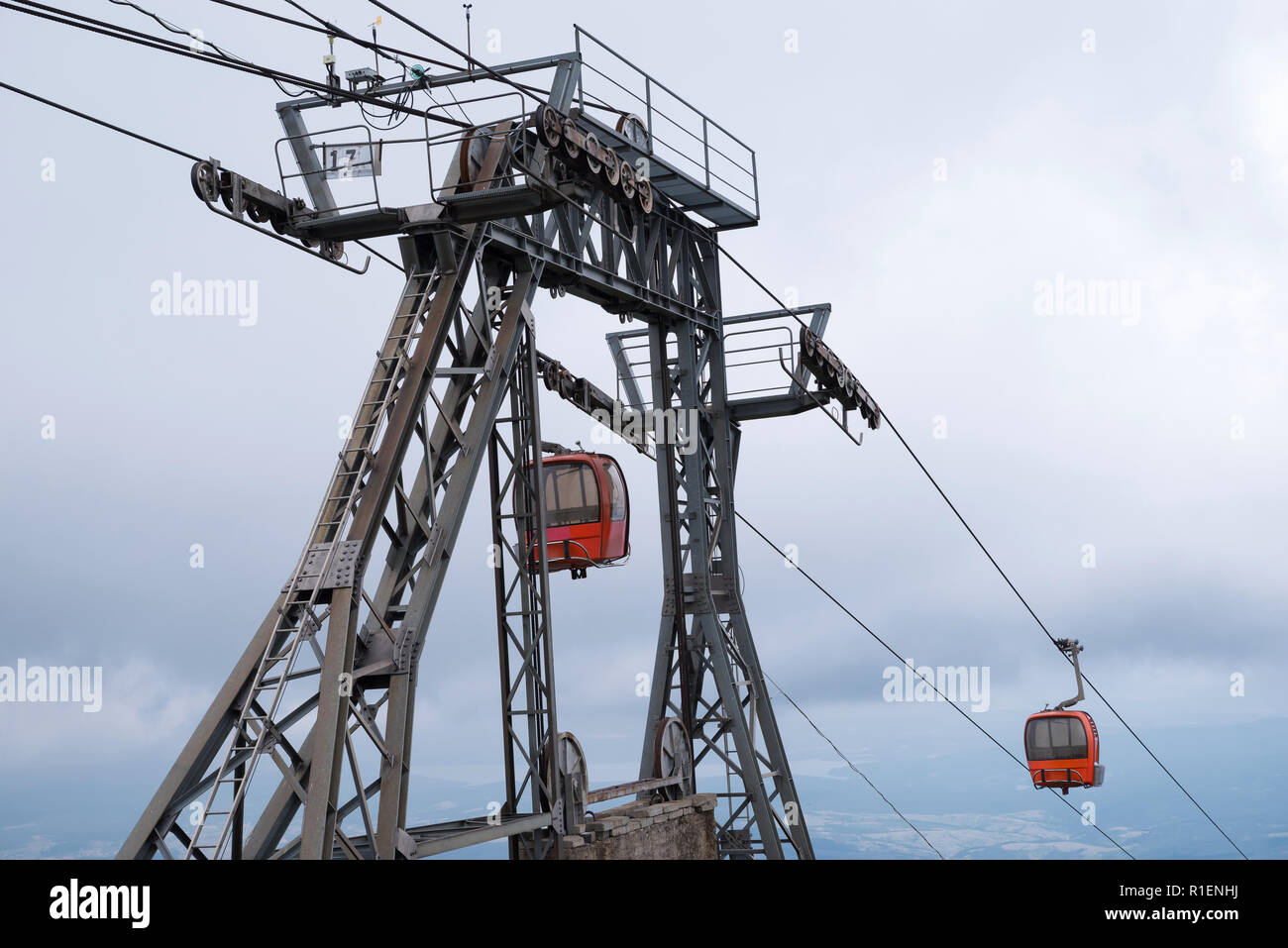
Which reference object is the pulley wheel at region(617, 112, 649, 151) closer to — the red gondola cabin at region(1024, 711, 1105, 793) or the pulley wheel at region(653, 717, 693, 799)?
the pulley wheel at region(653, 717, 693, 799)

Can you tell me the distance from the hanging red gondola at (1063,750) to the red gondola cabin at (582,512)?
34.4ft

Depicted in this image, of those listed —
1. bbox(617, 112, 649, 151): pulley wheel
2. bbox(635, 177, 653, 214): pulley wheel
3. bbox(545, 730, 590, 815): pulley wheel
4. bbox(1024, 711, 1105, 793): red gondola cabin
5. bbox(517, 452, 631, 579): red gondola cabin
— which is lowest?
bbox(1024, 711, 1105, 793): red gondola cabin

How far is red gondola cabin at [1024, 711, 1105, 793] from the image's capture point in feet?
84.4

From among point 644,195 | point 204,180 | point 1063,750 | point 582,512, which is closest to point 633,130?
point 644,195

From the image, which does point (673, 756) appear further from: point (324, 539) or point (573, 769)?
point (324, 539)

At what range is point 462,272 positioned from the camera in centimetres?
1627

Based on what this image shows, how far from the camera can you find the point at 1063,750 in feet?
84.7

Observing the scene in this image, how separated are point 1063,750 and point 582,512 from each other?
38.0 feet

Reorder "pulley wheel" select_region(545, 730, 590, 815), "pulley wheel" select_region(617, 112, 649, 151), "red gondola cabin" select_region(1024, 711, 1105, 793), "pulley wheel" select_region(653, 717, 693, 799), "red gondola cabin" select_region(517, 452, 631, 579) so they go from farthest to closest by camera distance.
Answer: "red gondola cabin" select_region(1024, 711, 1105, 793) → "pulley wheel" select_region(653, 717, 693, 799) → "pulley wheel" select_region(617, 112, 649, 151) → "red gondola cabin" select_region(517, 452, 631, 579) → "pulley wheel" select_region(545, 730, 590, 815)

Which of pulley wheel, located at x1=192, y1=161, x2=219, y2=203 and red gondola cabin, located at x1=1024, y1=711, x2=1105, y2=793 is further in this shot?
red gondola cabin, located at x1=1024, y1=711, x2=1105, y2=793

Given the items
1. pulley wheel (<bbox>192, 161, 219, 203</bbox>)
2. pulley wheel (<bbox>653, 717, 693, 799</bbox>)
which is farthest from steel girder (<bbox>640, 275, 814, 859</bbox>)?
pulley wheel (<bbox>192, 161, 219, 203</bbox>)

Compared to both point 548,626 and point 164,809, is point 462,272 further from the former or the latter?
point 164,809

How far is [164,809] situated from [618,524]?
8.10m

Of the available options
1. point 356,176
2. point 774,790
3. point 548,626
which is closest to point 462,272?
point 356,176
